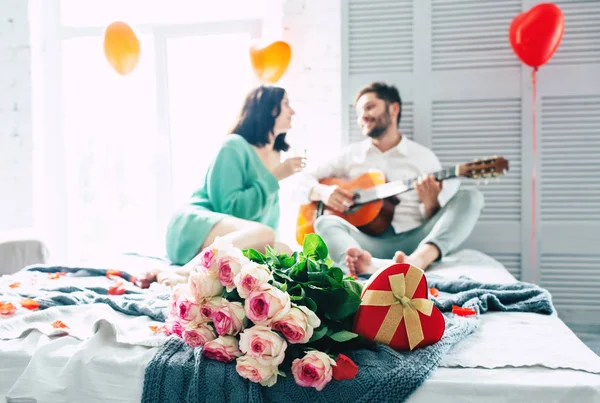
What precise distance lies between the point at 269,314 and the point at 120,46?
8.49 ft

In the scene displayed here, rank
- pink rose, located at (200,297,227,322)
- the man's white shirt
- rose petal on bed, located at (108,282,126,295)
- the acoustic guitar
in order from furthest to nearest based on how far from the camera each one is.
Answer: the man's white shirt, the acoustic guitar, rose petal on bed, located at (108,282,126,295), pink rose, located at (200,297,227,322)

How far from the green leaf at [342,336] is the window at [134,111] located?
8.26 ft

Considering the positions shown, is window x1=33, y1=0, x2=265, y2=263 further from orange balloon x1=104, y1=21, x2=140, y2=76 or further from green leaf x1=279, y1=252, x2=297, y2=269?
green leaf x1=279, y1=252, x2=297, y2=269

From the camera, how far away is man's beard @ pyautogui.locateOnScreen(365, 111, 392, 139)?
3.02m

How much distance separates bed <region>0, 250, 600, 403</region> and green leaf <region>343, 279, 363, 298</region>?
0.74 feet

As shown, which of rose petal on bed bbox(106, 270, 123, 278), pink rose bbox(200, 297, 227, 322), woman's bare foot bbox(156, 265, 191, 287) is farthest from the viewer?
rose petal on bed bbox(106, 270, 123, 278)

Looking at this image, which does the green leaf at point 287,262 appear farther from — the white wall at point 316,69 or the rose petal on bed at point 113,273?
the white wall at point 316,69

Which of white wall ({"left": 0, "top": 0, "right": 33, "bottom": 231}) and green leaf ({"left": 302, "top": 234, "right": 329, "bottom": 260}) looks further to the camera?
white wall ({"left": 0, "top": 0, "right": 33, "bottom": 231})

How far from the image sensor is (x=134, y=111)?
384cm

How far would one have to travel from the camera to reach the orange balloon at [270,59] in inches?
125

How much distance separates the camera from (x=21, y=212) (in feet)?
12.3

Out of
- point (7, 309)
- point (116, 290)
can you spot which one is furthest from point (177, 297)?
point (116, 290)

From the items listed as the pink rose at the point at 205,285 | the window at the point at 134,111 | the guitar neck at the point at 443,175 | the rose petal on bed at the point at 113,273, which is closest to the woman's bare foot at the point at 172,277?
the rose petal on bed at the point at 113,273

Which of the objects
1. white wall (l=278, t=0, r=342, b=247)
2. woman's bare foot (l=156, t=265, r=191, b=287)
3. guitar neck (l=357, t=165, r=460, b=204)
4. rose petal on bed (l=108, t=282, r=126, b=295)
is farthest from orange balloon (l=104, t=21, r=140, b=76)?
rose petal on bed (l=108, t=282, r=126, b=295)
